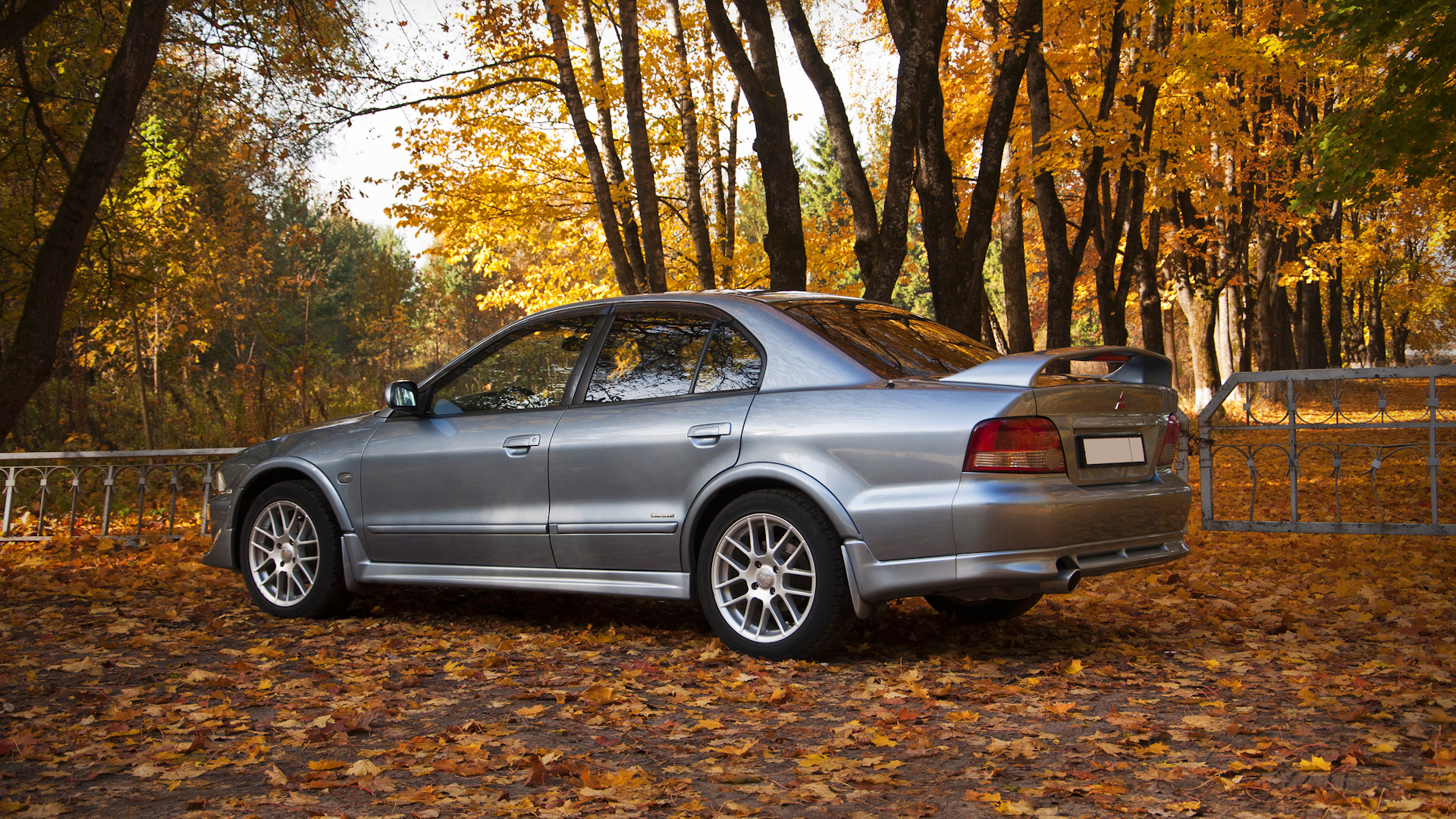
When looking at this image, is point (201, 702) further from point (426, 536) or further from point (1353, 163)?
point (1353, 163)

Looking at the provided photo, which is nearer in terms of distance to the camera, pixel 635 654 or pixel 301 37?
pixel 635 654

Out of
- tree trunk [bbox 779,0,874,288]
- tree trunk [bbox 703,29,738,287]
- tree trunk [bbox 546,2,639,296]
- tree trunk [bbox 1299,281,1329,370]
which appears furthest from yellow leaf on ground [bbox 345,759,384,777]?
tree trunk [bbox 1299,281,1329,370]

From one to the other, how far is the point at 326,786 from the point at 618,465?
2239 millimetres

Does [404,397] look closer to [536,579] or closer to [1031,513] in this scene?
[536,579]

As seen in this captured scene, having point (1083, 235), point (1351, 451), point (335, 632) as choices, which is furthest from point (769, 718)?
point (1351, 451)

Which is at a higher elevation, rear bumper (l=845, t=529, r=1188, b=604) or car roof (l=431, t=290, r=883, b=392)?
car roof (l=431, t=290, r=883, b=392)

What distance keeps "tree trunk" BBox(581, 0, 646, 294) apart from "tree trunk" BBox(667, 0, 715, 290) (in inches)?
38.8

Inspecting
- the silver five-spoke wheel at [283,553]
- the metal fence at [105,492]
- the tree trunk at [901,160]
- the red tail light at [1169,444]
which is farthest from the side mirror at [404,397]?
the tree trunk at [901,160]

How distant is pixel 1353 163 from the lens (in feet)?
33.4

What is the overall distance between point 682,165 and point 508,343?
54.8 ft

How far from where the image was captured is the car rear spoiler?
461 centimetres

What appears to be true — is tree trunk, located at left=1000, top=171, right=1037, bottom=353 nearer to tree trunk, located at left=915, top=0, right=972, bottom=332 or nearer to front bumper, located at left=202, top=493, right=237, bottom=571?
tree trunk, located at left=915, top=0, right=972, bottom=332

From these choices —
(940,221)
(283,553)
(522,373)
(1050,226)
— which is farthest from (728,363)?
(1050,226)

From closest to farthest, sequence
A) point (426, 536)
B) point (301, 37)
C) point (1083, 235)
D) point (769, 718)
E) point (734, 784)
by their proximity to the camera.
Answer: point (734, 784) < point (769, 718) < point (426, 536) < point (301, 37) < point (1083, 235)
